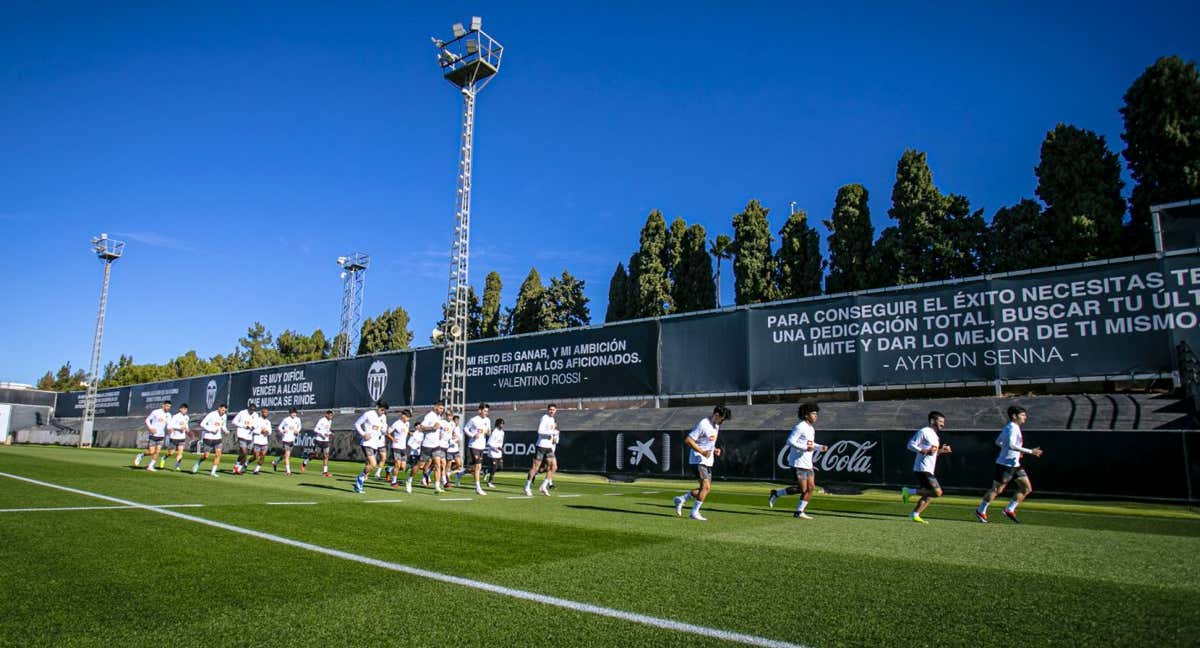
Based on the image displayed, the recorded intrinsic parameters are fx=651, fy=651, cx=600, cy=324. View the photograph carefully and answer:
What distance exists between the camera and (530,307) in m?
46.5

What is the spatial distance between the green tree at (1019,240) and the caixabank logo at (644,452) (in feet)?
59.9

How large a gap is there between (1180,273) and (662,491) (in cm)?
1343

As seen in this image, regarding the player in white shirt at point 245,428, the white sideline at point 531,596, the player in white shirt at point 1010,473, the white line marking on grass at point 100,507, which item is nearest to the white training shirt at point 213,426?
the player in white shirt at point 245,428

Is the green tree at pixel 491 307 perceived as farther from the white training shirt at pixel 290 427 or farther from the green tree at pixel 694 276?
the white training shirt at pixel 290 427

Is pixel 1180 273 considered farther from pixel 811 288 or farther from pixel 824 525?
pixel 811 288

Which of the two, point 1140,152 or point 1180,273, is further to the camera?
point 1140,152

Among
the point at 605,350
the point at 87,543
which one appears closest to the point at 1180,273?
the point at 605,350

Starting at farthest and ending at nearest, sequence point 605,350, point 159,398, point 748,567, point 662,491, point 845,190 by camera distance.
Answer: point 159,398
point 845,190
point 605,350
point 662,491
point 748,567

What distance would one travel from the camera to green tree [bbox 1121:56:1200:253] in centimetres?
2509

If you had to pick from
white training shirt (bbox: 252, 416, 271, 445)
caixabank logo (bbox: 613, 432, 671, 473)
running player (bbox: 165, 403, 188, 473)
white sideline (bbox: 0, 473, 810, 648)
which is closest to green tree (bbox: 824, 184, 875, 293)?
caixabank logo (bbox: 613, 432, 671, 473)

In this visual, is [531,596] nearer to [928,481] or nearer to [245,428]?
[928,481]

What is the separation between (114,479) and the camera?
14.1m

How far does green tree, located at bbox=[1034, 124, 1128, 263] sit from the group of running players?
55.3ft

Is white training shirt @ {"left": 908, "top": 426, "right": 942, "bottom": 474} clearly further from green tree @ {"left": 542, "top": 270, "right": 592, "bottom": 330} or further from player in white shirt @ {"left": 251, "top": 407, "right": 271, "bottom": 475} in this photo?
green tree @ {"left": 542, "top": 270, "right": 592, "bottom": 330}
